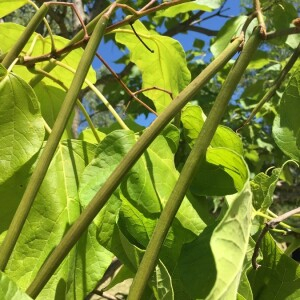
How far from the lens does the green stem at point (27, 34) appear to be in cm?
50

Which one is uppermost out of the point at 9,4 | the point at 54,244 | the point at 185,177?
the point at 9,4

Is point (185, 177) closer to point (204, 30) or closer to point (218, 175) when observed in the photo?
point (218, 175)

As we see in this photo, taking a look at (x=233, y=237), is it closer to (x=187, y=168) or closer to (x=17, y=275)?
(x=187, y=168)

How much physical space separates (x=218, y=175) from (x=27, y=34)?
22 cm

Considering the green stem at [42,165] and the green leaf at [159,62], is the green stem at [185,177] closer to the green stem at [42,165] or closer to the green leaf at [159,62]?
the green stem at [42,165]

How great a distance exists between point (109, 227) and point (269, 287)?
6.3 inches

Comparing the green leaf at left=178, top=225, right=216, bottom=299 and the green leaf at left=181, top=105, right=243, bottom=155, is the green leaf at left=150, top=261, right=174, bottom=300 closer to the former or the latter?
the green leaf at left=178, top=225, right=216, bottom=299

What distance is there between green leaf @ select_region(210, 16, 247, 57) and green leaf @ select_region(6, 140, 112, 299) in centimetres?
56

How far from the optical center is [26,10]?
4.32 meters

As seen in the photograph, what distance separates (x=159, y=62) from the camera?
2.39 ft

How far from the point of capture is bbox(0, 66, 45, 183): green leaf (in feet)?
1.70

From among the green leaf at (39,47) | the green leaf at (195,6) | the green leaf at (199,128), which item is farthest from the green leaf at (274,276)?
the green leaf at (195,6)

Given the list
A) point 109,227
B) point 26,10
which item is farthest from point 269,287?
point 26,10

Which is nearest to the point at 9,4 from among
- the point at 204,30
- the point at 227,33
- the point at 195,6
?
the point at 195,6
